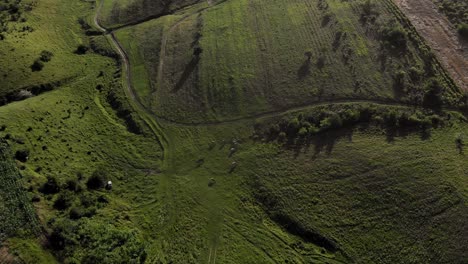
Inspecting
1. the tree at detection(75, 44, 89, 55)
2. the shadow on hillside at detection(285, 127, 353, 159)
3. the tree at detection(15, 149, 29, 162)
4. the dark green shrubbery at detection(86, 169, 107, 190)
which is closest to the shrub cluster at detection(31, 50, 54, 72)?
the tree at detection(75, 44, 89, 55)

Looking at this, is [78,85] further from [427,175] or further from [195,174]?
[427,175]

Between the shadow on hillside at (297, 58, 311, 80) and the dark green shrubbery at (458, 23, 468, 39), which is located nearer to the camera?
the shadow on hillside at (297, 58, 311, 80)

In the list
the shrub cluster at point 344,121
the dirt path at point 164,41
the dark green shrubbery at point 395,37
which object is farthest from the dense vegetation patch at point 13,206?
the dark green shrubbery at point 395,37

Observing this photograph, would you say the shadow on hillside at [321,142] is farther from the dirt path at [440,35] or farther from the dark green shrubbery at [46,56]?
the dark green shrubbery at [46,56]

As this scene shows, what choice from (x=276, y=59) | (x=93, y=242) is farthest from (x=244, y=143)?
(x=93, y=242)

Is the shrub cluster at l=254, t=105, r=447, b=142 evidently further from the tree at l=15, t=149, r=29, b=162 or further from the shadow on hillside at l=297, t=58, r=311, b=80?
the tree at l=15, t=149, r=29, b=162

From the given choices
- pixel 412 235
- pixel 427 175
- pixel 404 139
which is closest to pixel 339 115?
pixel 404 139
